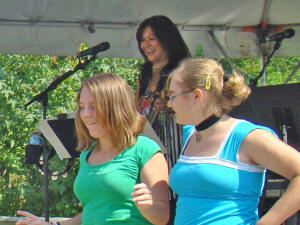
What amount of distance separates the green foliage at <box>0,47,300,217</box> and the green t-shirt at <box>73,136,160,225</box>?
11.7 ft

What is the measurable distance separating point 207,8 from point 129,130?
94.1 inches

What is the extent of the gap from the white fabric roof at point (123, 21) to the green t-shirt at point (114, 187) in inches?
85.7

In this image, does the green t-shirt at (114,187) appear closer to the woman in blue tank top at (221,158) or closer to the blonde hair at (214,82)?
the woman in blue tank top at (221,158)

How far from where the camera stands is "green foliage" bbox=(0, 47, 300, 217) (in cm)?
582

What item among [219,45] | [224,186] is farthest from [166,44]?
[219,45]

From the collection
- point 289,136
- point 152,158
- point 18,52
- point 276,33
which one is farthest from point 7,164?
point 152,158

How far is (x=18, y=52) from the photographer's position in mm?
4512

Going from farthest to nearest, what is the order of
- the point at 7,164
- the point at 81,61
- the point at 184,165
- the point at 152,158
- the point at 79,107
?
1. the point at 7,164
2. the point at 81,61
3. the point at 79,107
4. the point at 152,158
5. the point at 184,165

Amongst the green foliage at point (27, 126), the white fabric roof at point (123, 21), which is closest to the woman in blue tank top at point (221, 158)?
the white fabric roof at point (123, 21)

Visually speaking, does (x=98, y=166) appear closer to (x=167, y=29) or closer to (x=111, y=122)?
(x=111, y=122)

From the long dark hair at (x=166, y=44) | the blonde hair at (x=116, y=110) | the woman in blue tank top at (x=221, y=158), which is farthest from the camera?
the long dark hair at (x=166, y=44)

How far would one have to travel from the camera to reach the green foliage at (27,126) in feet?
19.1

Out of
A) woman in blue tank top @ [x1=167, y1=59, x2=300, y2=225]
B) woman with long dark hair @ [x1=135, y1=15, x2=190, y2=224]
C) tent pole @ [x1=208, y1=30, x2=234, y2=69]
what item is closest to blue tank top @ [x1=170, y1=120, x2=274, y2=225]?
woman in blue tank top @ [x1=167, y1=59, x2=300, y2=225]

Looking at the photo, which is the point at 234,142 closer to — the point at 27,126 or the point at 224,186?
the point at 224,186
